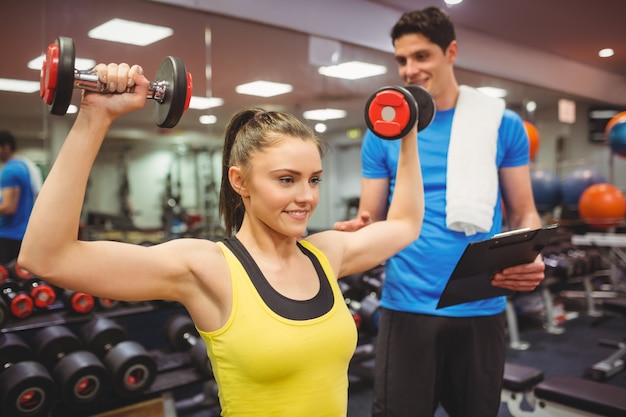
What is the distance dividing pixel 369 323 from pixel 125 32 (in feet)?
8.68

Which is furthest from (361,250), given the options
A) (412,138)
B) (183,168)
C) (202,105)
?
(183,168)

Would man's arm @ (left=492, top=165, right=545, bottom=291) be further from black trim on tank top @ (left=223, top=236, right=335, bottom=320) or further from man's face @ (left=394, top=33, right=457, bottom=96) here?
black trim on tank top @ (left=223, top=236, right=335, bottom=320)

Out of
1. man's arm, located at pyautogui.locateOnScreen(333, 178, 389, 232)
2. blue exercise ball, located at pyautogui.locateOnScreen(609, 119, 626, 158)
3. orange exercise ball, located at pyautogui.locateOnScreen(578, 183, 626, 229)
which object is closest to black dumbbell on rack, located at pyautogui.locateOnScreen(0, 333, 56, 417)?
man's arm, located at pyautogui.locateOnScreen(333, 178, 389, 232)

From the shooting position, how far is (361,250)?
4.13ft

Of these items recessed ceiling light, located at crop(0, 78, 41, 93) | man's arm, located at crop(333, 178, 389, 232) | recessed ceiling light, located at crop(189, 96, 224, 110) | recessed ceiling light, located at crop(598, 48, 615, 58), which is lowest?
man's arm, located at crop(333, 178, 389, 232)

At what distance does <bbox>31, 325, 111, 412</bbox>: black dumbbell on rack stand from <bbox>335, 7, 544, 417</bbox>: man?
139cm

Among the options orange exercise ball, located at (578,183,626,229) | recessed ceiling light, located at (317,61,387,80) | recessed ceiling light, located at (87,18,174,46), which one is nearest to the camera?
recessed ceiling light, located at (87,18,174,46)

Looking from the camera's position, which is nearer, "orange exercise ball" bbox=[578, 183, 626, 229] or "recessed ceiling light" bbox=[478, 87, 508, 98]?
"orange exercise ball" bbox=[578, 183, 626, 229]

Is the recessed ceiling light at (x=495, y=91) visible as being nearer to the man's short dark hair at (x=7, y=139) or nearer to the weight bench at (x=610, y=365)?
the weight bench at (x=610, y=365)

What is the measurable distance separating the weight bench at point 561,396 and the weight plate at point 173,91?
87.3 inches

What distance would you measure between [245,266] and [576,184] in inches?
255

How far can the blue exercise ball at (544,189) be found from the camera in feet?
20.6

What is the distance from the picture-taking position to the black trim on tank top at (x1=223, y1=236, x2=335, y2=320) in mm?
980

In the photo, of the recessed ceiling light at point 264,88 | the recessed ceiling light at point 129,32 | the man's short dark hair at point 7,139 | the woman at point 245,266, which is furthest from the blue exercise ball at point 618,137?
the man's short dark hair at point 7,139
